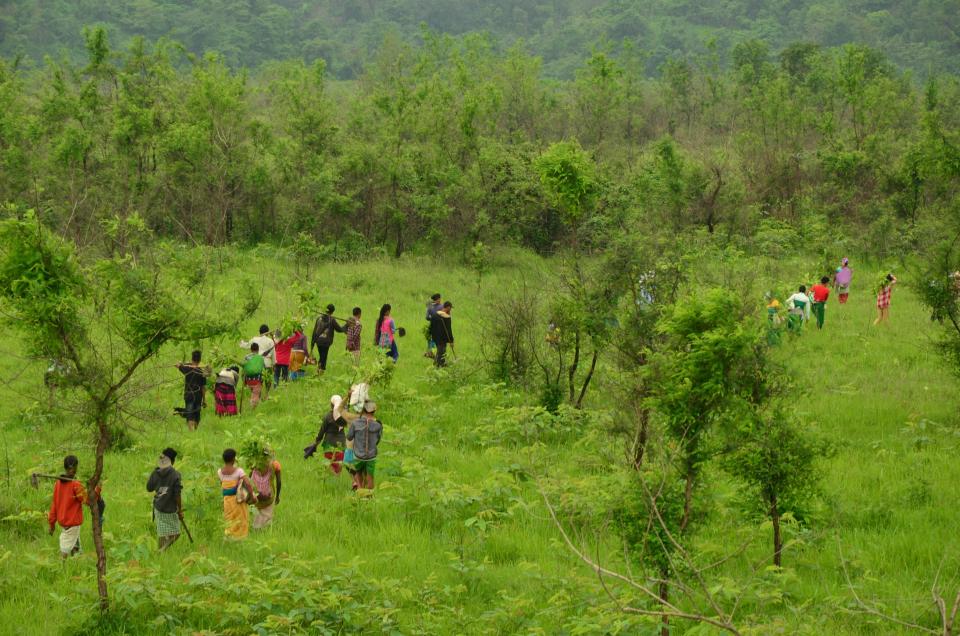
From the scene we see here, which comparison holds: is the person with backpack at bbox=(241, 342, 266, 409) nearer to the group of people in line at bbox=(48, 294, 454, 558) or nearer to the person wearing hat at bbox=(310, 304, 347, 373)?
the group of people in line at bbox=(48, 294, 454, 558)

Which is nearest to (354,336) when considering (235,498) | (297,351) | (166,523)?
(297,351)

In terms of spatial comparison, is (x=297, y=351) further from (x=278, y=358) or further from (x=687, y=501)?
(x=687, y=501)

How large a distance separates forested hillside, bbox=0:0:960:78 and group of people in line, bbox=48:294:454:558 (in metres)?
53.2

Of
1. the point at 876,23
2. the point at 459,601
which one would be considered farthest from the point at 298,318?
the point at 876,23

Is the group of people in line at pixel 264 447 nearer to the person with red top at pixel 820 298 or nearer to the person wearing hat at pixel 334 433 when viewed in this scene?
the person wearing hat at pixel 334 433

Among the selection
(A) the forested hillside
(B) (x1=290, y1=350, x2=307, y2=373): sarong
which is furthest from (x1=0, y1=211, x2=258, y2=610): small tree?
(A) the forested hillside

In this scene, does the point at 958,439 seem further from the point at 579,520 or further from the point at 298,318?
the point at 298,318

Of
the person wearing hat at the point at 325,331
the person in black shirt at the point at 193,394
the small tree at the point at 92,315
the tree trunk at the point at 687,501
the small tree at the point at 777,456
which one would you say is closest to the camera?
the small tree at the point at 92,315

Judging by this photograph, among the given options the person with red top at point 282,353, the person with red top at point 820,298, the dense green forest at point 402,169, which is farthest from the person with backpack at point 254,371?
the dense green forest at point 402,169

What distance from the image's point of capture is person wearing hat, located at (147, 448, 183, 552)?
9.63 meters

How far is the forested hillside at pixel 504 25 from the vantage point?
73.9m

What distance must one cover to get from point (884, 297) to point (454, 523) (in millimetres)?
13401

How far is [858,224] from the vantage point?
32.5 metres

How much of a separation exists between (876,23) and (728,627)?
87.8 meters
